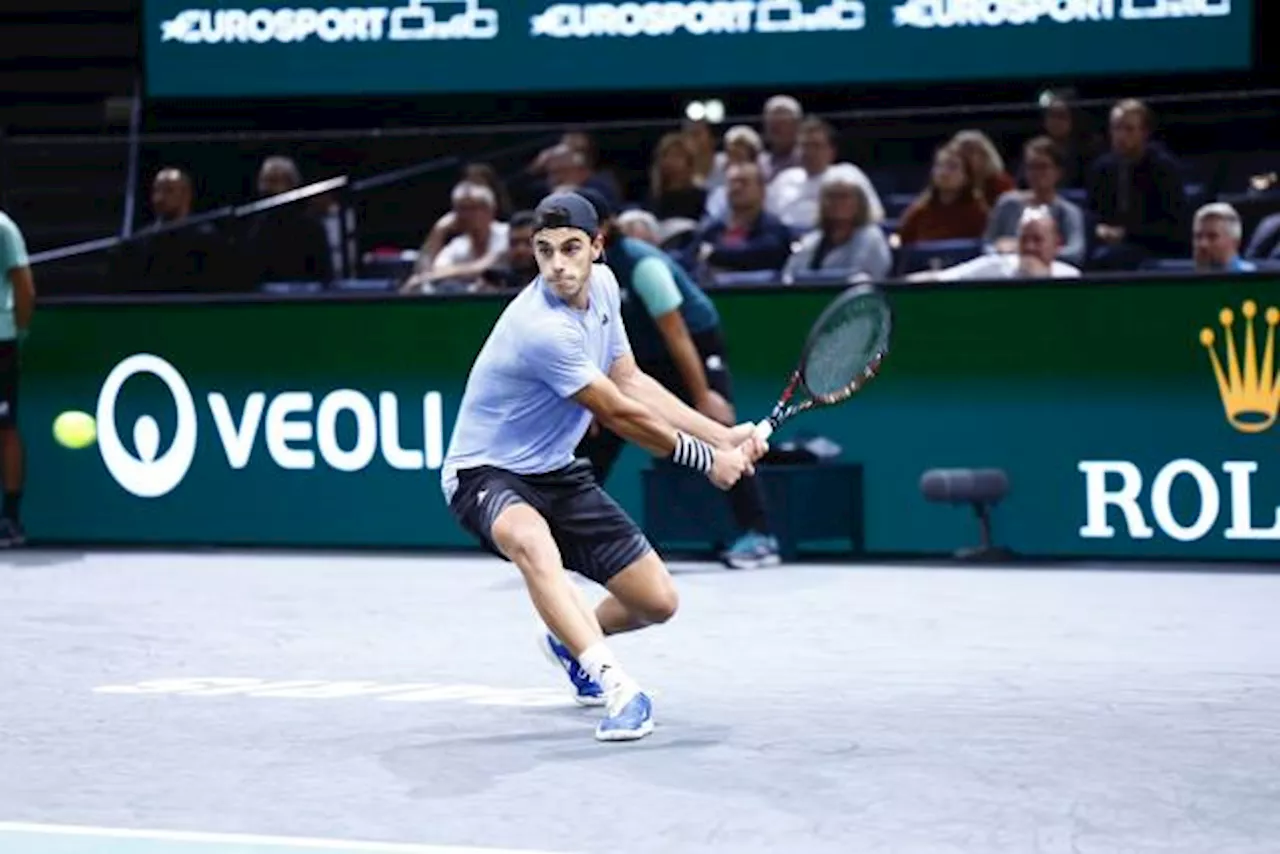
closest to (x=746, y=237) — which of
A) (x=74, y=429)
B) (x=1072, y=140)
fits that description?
(x=1072, y=140)

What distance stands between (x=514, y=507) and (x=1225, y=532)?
17.5 feet

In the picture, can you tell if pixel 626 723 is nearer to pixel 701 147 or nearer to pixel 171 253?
Answer: pixel 701 147

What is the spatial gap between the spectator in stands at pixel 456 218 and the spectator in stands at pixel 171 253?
1.18m

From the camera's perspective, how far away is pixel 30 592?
511 inches

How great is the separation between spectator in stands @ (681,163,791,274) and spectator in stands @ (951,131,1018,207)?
1.04 m

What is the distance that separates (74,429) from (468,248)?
7.81 ft

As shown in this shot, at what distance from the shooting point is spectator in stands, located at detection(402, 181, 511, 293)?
15078 mm

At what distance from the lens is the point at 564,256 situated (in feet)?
27.2

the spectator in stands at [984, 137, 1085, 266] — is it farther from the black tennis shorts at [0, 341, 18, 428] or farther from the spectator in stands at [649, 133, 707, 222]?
the black tennis shorts at [0, 341, 18, 428]

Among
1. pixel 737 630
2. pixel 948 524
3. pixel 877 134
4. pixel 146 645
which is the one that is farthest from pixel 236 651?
pixel 877 134

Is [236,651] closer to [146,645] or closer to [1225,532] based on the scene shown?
[146,645]

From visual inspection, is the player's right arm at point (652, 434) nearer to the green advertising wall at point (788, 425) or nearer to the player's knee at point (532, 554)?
the player's knee at point (532, 554)

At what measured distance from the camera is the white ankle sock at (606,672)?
8.16 meters

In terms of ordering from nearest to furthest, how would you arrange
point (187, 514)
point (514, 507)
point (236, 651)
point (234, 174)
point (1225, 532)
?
point (514, 507) < point (236, 651) < point (1225, 532) < point (187, 514) < point (234, 174)
